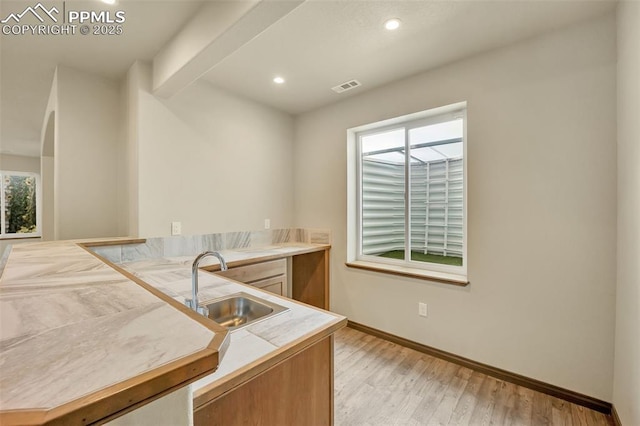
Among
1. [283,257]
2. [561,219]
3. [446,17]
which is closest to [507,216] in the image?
[561,219]

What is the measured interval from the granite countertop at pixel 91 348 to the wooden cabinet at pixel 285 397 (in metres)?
0.29

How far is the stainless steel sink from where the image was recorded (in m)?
1.42

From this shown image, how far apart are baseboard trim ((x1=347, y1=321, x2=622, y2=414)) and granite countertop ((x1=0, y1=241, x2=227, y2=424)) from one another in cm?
241

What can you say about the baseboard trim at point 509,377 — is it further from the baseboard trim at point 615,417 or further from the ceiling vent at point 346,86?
the ceiling vent at point 346,86

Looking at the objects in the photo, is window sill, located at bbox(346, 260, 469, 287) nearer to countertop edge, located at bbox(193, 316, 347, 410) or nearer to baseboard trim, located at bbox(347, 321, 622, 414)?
baseboard trim, located at bbox(347, 321, 622, 414)

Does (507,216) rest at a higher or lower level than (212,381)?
higher

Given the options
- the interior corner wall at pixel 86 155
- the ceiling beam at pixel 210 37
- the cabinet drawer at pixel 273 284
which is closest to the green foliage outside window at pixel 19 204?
the interior corner wall at pixel 86 155

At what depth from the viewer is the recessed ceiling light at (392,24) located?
1809 mm

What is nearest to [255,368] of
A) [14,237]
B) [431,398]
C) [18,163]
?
[431,398]

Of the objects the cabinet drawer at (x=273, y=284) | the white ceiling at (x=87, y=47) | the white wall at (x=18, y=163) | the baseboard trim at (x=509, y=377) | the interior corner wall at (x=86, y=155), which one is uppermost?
the white ceiling at (x=87, y=47)

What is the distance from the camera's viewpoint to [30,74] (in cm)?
248

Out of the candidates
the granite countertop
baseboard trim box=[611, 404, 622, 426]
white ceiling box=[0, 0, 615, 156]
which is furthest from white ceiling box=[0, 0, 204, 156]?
baseboard trim box=[611, 404, 622, 426]

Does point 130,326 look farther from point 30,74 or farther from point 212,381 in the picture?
point 30,74

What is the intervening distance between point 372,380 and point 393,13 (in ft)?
8.33
